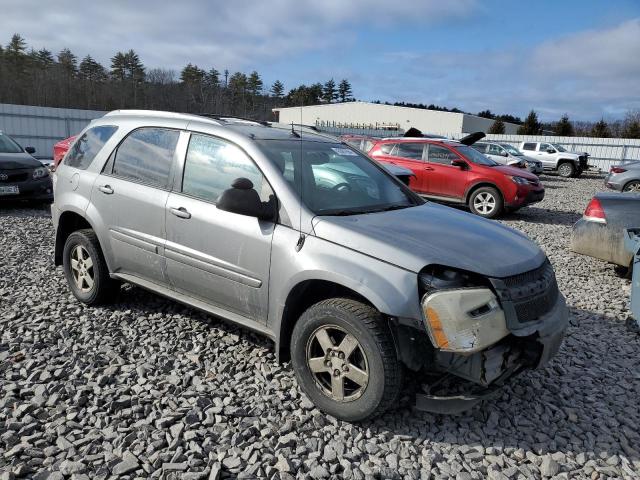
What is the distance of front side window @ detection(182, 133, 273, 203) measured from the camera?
3.40m

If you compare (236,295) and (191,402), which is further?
(236,295)

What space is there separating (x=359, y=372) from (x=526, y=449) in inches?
42.1

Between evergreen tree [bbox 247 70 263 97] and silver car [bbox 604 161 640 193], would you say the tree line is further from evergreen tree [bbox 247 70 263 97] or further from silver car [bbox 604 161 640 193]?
silver car [bbox 604 161 640 193]

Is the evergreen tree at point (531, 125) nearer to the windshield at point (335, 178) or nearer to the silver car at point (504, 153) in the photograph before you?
the silver car at point (504, 153)

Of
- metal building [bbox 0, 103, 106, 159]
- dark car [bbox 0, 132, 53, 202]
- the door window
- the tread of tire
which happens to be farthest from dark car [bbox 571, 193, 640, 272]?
metal building [bbox 0, 103, 106, 159]

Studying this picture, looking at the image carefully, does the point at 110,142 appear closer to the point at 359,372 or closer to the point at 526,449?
the point at 359,372

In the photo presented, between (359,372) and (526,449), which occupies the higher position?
(359,372)

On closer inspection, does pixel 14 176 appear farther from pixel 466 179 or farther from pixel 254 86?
pixel 254 86

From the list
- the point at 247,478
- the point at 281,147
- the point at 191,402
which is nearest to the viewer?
the point at 247,478

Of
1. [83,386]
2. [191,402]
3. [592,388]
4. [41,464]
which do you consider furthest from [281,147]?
[592,388]

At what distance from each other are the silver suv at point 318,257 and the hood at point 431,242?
0.01m

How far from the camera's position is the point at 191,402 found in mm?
3062

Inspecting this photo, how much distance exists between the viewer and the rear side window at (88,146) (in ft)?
14.3

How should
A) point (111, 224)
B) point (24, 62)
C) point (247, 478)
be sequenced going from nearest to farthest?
1. point (247, 478)
2. point (111, 224)
3. point (24, 62)
